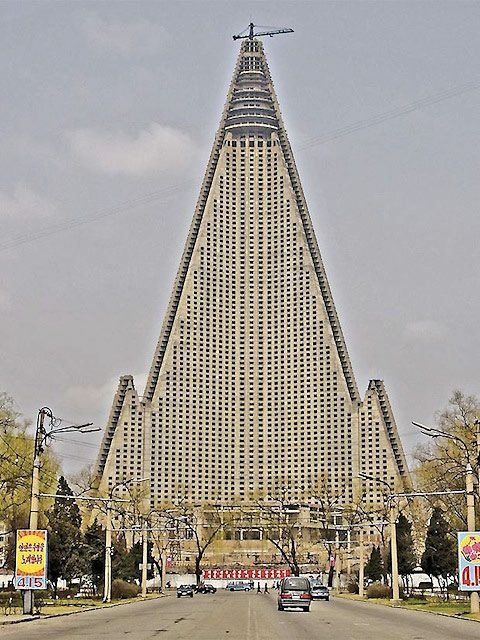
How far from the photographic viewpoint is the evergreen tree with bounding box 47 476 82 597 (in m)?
87.4

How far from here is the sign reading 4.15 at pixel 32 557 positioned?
56062mm

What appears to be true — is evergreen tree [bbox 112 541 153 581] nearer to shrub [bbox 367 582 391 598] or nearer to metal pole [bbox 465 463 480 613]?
shrub [bbox 367 582 391 598]

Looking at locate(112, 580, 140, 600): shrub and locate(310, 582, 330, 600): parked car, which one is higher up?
locate(112, 580, 140, 600): shrub

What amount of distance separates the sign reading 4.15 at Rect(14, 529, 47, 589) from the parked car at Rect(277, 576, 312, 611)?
54.6ft

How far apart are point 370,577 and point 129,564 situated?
27943 millimetres

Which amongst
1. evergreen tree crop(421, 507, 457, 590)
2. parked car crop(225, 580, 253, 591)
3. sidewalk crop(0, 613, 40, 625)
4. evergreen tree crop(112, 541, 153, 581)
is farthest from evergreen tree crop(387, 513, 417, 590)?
parked car crop(225, 580, 253, 591)

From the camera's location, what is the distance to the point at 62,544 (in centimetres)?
8875

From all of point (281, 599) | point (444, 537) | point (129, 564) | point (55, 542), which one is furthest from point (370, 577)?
point (281, 599)

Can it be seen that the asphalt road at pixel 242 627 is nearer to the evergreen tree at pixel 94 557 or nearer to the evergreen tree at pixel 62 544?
the evergreen tree at pixel 62 544

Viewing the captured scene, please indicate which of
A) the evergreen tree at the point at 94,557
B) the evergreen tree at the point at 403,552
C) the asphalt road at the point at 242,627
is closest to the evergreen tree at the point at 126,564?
the evergreen tree at the point at 94,557

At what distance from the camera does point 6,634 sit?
40.8 metres

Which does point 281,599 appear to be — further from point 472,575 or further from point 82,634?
Result: point 82,634

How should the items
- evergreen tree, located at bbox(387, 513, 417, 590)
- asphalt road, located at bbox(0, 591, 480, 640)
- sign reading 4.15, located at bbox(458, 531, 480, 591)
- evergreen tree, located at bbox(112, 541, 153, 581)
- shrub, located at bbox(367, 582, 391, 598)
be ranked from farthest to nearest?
1. evergreen tree, located at bbox(112, 541, 153, 581)
2. evergreen tree, located at bbox(387, 513, 417, 590)
3. shrub, located at bbox(367, 582, 391, 598)
4. sign reading 4.15, located at bbox(458, 531, 480, 591)
5. asphalt road, located at bbox(0, 591, 480, 640)

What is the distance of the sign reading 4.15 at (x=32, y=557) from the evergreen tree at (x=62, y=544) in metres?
29.1
